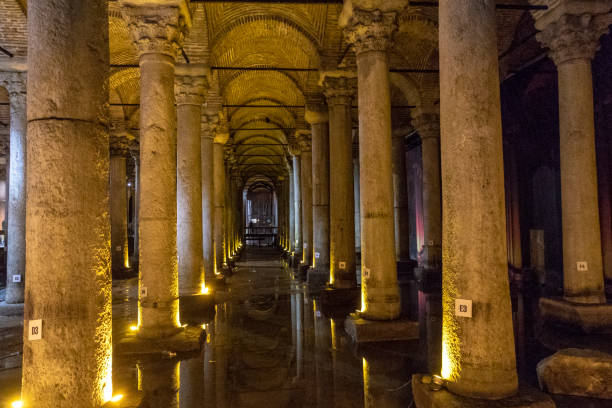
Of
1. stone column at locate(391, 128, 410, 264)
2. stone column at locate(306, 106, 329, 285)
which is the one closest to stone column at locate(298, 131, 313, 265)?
stone column at locate(306, 106, 329, 285)

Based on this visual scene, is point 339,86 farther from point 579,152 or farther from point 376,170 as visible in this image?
point 579,152

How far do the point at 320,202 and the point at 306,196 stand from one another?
3617mm

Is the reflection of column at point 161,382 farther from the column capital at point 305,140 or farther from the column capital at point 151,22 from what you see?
the column capital at point 305,140

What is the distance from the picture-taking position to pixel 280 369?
5.54 meters

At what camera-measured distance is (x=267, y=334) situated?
7465mm

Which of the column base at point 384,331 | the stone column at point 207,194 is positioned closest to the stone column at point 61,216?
the column base at point 384,331

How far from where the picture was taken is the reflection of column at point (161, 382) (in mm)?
4520

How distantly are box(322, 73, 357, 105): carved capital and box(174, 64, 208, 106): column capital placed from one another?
2.88 meters

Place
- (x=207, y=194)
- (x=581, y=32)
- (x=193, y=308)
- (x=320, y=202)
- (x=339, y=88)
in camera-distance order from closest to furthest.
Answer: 1. (x=581, y=32)
2. (x=193, y=308)
3. (x=339, y=88)
4. (x=207, y=194)
5. (x=320, y=202)

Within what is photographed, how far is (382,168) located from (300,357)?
3.19 m

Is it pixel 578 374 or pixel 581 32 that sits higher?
pixel 581 32

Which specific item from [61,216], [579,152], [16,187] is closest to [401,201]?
[579,152]

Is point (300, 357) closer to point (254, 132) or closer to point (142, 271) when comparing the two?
point (142, 271)

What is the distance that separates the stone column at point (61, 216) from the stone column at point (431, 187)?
39.0 ft
